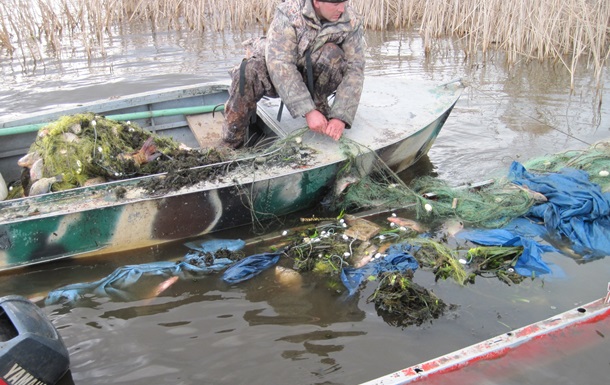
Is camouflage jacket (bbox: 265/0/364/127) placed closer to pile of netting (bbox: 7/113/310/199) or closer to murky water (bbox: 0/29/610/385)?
pile of netting (bbox: 7/113/310/199)

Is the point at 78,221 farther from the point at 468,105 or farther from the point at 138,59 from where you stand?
the point at 138,59

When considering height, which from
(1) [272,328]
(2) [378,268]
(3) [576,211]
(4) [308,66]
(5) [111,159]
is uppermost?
(4) [308,66]

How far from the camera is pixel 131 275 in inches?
146

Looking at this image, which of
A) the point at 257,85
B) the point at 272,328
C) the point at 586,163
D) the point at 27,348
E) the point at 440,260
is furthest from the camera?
the point at 586,163

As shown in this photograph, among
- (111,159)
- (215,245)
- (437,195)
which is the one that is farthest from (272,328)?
(437,195)

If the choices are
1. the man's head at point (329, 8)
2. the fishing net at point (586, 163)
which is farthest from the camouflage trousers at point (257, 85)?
the fishing net at point (586, 163)

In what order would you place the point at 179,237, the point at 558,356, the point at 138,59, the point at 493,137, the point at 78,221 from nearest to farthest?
the point at 558,356 → the point at 78,221 → the point at 179,237 → the point at 493,137 → the point at 138,59

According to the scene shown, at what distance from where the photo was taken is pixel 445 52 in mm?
10062

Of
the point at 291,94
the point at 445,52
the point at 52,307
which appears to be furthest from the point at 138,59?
the point at 52,307

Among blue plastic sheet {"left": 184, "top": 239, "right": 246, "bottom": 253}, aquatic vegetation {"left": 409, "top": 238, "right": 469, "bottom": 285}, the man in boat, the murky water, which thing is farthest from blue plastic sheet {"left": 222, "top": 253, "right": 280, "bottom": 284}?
the man in boat

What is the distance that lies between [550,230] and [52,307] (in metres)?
3.65

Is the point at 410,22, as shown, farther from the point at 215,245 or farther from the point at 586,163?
the point at 215,245

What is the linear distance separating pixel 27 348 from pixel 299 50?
2.88 metres

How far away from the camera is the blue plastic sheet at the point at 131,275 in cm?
356
